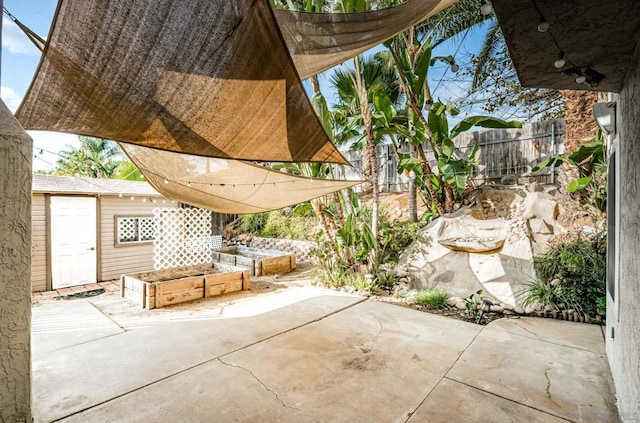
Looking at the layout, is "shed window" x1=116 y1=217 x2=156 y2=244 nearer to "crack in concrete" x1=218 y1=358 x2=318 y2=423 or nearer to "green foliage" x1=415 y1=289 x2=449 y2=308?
"crack in concrete" x1=218 y1=358 x2=318 y2=423

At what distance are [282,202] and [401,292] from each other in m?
2.61

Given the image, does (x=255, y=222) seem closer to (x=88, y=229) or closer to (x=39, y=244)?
(x=88, y=229)

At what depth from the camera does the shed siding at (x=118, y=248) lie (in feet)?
21.7

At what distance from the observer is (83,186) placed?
6.31 metres

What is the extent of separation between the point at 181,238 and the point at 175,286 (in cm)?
234

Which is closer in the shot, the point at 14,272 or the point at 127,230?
the point at 14,272

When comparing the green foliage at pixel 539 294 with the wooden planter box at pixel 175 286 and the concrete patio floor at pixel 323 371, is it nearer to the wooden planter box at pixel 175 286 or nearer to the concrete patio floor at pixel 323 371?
the concrete patio floor at pixel 323 371

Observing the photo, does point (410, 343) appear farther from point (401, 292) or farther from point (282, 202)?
point (282, 202)

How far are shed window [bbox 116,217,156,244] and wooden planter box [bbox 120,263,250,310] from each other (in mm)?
1908

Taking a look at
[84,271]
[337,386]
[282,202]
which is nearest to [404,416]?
[337,386]

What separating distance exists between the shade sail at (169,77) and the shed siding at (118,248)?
17.9 feet

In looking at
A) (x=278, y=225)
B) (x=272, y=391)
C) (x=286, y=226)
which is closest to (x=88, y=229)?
(x=278, y=225)

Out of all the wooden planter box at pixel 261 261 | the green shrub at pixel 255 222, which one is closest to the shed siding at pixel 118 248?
the wooden planter box at pixel 261 261

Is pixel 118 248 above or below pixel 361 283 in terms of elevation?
above
